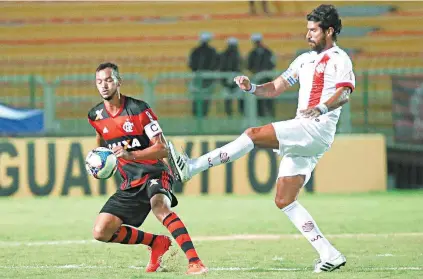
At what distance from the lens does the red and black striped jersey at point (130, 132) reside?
321 inches

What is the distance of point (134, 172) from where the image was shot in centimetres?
834

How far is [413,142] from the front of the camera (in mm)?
16719

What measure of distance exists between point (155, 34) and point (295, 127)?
14.9 metres

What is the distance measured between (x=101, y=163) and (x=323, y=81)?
1.84m

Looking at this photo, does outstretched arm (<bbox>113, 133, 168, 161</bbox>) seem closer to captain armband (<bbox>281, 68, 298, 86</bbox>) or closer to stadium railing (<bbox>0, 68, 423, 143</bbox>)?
captain armband (<bbox>281, 68, 298, 86</bbox>)

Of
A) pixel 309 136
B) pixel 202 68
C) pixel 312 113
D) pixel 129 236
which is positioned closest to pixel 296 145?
pixel 309 136

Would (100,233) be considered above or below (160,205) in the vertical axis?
below

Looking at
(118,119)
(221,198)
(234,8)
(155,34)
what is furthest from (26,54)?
(118,119)

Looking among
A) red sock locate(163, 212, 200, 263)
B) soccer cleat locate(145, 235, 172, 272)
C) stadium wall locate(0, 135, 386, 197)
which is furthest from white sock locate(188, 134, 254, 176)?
stadium wall locate(0, 135, 386, 197)

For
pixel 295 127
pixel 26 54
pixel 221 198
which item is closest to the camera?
pixel 295 127

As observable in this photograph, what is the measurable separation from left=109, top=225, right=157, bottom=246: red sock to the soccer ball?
0.68m

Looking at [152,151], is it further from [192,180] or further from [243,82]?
[192,180]

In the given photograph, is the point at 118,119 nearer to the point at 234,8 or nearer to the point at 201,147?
the point at 201,147

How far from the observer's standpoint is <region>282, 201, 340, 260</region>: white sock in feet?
26.6
